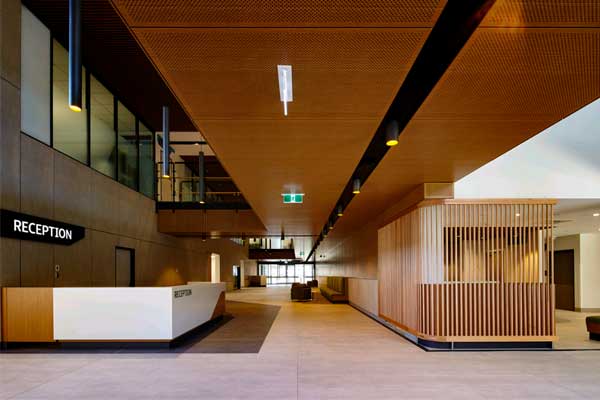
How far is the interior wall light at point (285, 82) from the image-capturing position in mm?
3893

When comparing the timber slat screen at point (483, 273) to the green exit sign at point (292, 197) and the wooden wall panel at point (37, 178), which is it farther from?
the wooden wall panel at point (37, 178)

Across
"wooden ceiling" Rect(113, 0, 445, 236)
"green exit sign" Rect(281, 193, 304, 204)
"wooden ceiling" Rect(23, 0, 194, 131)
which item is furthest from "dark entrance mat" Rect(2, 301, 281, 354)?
"wooden ceiling" Rect(23, 0, 194, 131)

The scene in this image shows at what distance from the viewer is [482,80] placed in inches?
160

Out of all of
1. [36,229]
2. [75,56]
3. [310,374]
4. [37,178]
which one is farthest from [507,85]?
[37,178]

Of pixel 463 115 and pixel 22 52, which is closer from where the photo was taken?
pixel 463 115

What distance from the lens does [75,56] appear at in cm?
405

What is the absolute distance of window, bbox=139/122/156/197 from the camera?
16156mm

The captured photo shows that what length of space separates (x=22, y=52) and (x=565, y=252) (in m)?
17.8

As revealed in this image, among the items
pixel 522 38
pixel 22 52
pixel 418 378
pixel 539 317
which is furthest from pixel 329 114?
pixel 22 52

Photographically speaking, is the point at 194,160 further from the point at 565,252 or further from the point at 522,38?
the point at 522,38

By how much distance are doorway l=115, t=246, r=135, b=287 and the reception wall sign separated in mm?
2581

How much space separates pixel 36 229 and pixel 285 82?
737 cm

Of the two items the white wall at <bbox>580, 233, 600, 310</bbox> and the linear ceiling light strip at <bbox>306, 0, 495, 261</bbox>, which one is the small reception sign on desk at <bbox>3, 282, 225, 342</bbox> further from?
the white wall at <bbox>580, 233, 600, 310</bbox>

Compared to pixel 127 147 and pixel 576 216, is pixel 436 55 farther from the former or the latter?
pixel 127 147
